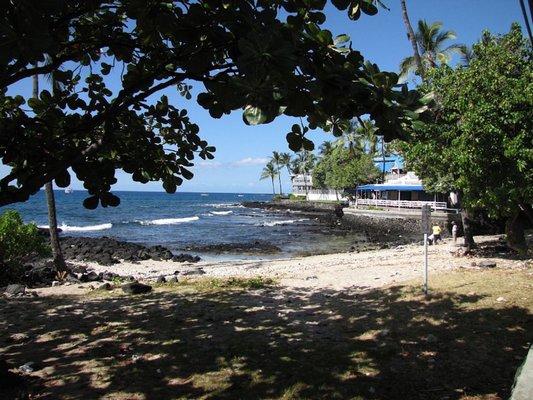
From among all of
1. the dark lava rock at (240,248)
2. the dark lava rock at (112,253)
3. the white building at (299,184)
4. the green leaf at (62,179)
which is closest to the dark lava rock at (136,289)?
the green leaf at (62,179)

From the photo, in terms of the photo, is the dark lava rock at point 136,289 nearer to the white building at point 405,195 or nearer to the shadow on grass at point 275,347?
the shadow on grass at point 275,347

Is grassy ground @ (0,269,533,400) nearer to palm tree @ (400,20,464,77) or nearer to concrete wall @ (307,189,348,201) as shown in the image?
palm tree @ (400,20,464,77)

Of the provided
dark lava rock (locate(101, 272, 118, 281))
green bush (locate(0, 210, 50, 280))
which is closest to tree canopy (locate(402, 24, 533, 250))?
dark lava rock (locate(101, 272, 118, 281))

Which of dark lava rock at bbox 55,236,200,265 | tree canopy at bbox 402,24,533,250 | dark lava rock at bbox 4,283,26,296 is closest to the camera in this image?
tree canopy at bbox 402,24,533,250

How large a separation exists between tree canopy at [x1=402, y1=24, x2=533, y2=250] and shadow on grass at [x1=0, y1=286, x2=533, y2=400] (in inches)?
155

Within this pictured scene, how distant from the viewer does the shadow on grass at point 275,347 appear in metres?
4.65

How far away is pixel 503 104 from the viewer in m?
10.6

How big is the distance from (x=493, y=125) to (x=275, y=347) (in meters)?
8.22

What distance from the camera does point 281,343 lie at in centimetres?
613

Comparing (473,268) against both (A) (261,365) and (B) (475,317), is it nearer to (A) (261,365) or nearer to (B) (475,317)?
(B) (475,317)

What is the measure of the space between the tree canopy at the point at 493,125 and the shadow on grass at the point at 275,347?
12.9ft

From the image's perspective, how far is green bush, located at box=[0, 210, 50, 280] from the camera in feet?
42.4

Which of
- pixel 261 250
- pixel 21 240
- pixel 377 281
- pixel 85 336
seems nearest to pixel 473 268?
pixel 377 281

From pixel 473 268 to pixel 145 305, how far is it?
29.3 ft
